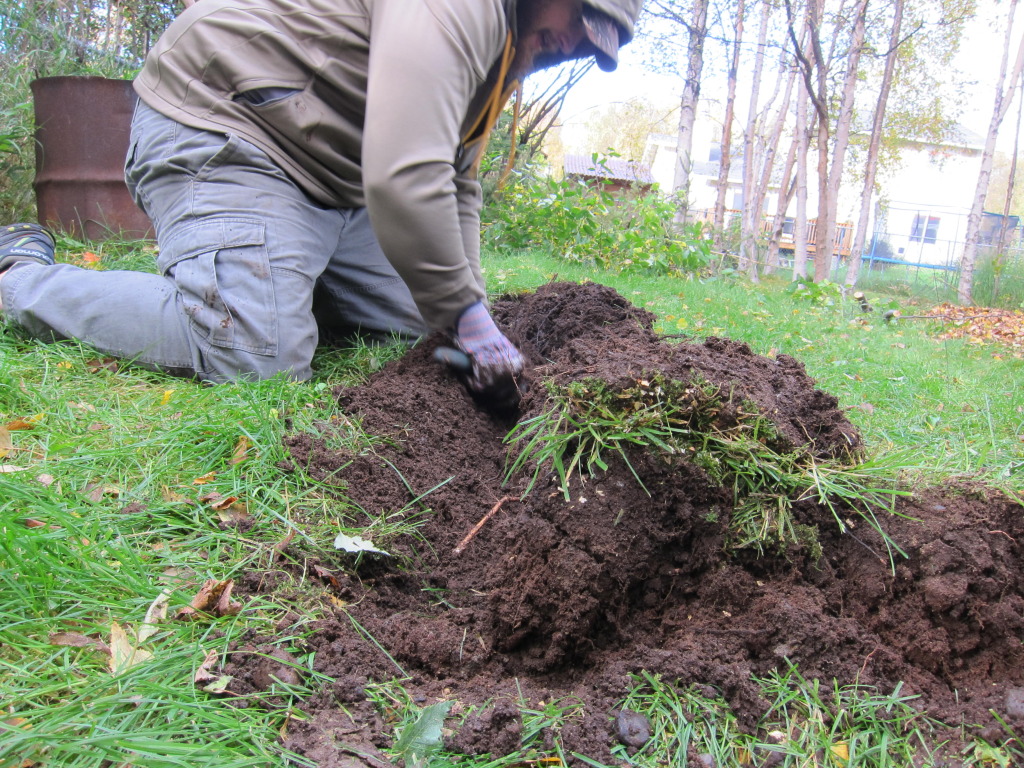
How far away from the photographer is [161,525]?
1.50m

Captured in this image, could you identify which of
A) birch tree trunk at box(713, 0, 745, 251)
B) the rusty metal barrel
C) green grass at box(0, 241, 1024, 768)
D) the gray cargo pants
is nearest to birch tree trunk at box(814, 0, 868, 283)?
birch tree trunk at box(713, 0, 745, 251)

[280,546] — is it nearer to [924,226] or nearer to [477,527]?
[477,527]

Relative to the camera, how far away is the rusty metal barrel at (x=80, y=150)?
4.15 metres

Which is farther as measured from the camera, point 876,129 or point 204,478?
point 876,129

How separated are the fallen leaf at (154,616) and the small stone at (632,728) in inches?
33.1

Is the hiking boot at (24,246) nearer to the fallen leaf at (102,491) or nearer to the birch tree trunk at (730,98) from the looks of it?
the fallen leaf at (102,491)

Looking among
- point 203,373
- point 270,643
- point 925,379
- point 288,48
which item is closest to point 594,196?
point 925,379

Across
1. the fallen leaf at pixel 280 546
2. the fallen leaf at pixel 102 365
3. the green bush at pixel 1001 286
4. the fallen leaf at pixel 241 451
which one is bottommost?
the fallen leaf at pixel 280 546

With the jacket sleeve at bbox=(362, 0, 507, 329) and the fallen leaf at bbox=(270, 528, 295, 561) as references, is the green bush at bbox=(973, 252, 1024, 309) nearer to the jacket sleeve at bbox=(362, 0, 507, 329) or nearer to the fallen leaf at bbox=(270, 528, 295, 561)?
the jacket sleeve at bbox=(362, 0, 507, 329)

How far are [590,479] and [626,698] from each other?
1.50ft

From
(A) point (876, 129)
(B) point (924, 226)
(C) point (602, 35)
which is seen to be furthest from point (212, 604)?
(B) point (924, 226)

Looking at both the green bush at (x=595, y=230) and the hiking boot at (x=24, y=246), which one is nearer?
the hiking boot at (x=24, y=246)

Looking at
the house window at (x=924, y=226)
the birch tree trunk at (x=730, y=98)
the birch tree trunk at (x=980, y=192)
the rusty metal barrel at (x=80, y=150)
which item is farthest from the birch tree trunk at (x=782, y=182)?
the house window at (x=924, y=226)

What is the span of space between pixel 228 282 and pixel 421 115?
0.91 metres
